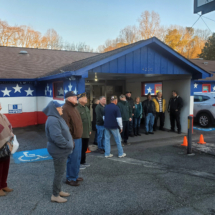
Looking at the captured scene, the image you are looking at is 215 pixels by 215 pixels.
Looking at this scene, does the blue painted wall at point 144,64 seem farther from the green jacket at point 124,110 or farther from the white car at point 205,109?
the white car at point 205,109

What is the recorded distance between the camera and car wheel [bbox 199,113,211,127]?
1076 cm

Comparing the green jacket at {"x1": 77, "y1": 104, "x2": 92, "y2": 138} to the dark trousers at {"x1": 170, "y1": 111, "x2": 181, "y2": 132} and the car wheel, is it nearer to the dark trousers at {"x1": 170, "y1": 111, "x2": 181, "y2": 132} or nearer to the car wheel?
the dark trousers at {"x1": 170, "y1": 111, "x2": 181, "y2": 132}

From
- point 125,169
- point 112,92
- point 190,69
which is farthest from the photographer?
point 112,92

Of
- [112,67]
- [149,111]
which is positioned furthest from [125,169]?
[149,111]

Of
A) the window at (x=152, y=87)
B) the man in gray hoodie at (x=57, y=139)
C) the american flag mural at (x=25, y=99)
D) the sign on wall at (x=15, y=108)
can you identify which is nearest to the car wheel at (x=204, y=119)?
the window at (x=152, y=87)

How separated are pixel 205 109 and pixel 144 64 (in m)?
4.71

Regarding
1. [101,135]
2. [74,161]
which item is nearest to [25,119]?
[101,135]

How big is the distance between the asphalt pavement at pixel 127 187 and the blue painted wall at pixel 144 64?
294 cm

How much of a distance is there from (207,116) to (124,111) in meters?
5.46

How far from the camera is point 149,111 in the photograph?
919 centimetres

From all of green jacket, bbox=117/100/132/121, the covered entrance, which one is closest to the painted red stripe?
the covered entrance

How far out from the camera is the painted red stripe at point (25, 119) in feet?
36.5

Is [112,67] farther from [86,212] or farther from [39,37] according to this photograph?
[39,37]

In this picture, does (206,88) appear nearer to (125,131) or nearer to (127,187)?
(125,131)
